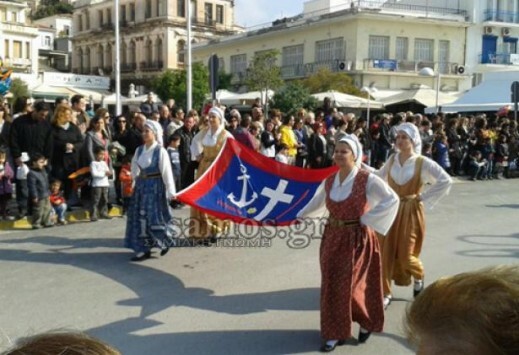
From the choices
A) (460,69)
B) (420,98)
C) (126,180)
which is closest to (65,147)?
(126,180)

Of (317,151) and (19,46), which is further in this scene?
(19,46)

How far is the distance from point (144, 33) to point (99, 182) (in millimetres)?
61988

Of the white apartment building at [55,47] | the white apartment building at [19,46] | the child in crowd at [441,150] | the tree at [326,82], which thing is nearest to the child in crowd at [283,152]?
the child in crowd at [441,150]

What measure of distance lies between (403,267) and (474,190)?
9872 millimetres

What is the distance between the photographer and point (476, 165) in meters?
17.5

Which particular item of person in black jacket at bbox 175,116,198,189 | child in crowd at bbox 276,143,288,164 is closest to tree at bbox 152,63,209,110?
child in crowd at bbox 276,143,288,164

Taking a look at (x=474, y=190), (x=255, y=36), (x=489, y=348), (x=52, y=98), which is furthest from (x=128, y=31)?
(x=489, y=348)

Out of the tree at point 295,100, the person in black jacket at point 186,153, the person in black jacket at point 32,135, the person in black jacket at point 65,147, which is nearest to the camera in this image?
the person in black jacket at point 32,135

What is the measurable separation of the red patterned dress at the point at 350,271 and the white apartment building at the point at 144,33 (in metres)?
60.5

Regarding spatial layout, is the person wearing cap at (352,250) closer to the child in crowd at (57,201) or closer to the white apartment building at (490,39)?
the child in crowd at (57,201)

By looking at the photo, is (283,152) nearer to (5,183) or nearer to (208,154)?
(208,154)

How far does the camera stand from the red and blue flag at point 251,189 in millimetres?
7562

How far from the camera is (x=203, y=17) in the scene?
70.1m

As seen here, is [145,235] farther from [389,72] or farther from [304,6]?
[304,6]
